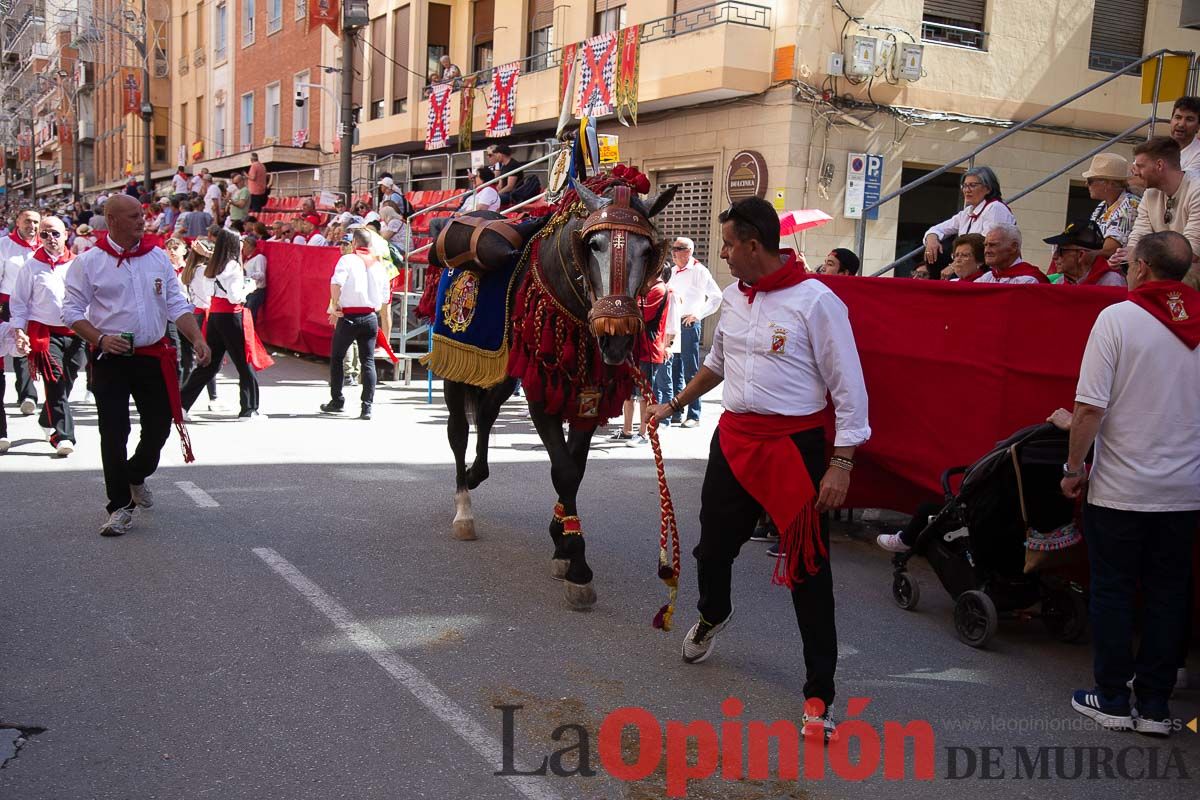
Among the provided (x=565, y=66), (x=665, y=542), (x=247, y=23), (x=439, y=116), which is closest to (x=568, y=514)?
(x=665, y=542)

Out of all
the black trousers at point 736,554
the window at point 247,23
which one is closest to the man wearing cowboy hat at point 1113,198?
the black trousers at point 736,554

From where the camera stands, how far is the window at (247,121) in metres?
37.2

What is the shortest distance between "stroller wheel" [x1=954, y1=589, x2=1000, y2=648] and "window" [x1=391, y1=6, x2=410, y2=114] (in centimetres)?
2456

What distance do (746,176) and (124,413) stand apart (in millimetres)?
12859

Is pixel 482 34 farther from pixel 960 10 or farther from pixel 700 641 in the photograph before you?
pixel 700 641

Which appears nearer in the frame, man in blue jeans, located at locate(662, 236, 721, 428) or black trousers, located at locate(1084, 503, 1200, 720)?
black trousers, located at locate(1084, 503, 1200, 720)

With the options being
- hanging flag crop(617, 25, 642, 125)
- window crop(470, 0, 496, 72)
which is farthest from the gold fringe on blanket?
window crop(470, 0, 496, 72)

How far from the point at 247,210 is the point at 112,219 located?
2128cm

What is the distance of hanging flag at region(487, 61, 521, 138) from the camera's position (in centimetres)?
2228

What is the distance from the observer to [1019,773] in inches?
156

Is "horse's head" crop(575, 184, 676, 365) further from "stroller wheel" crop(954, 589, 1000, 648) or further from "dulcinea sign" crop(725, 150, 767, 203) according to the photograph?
"dulcinea sign" crop(725, 150, 767, 203)

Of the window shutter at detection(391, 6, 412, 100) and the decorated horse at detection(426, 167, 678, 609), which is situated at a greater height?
the window shutter at detection(391, 6, 412, 100)

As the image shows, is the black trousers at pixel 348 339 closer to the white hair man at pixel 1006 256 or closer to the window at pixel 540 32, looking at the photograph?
the white hair man at pixel 1006 256

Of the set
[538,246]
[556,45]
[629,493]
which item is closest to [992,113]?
[556,45]
